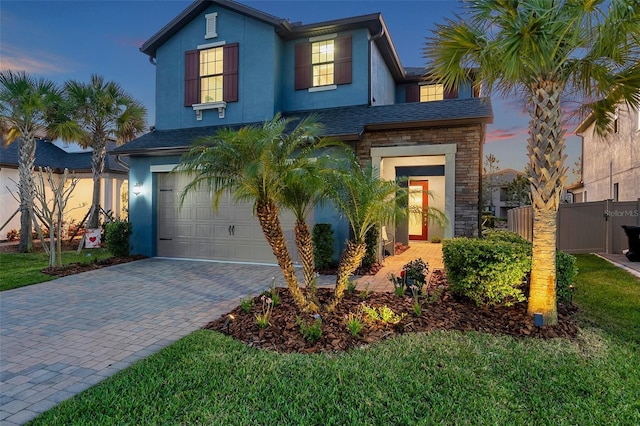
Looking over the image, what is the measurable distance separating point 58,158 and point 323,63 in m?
15.2

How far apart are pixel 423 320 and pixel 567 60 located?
12.7 ft

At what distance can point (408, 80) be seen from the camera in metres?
14.9

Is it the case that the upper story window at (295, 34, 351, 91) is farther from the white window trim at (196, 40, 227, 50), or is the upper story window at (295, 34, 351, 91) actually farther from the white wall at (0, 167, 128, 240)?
the white wall at (0, 167, 128, 240)

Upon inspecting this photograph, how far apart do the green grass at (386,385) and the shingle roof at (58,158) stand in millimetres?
16419

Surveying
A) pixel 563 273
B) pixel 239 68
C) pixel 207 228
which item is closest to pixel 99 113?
pixel 239 68

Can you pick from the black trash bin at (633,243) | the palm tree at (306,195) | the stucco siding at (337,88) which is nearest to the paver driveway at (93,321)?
the palm tree at (306,195)

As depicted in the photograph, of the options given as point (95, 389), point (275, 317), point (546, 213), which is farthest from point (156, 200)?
point (546, 213)

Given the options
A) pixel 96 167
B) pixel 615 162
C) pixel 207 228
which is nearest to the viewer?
pixel 207 228

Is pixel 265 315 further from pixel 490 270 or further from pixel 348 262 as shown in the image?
pixel 490 270

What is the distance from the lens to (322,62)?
11180mm

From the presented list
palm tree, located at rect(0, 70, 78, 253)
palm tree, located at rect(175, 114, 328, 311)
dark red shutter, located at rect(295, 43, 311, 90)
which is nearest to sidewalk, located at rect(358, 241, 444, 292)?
palm tree, located at rect(175, 114, 328, 311)

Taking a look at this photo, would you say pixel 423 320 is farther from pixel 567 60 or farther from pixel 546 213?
pixel 567 60

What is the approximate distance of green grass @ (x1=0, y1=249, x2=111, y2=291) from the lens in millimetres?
7729

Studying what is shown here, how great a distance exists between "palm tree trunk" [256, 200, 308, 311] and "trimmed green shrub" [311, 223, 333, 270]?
3.89m
